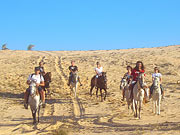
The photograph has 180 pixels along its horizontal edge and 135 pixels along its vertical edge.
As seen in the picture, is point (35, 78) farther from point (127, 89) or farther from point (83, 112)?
point (127, 89)

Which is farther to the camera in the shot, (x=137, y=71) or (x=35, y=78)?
(x=137, y=71)

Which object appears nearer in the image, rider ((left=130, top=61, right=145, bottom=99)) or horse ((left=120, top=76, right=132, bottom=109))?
rider ((left=130, top=61, right=145, bottom=99))

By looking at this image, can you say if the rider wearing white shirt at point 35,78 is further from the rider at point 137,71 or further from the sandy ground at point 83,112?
the rider at point 137,71

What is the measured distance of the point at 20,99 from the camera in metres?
21.2

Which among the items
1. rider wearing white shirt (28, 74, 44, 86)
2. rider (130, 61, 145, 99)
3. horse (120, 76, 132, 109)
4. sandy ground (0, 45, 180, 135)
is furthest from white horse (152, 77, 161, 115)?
rider wearing white shirt (28, 74, 44, 86)

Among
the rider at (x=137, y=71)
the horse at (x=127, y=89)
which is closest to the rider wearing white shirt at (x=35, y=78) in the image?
the rider at (x=137, y=71)

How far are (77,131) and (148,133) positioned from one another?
2.63 m

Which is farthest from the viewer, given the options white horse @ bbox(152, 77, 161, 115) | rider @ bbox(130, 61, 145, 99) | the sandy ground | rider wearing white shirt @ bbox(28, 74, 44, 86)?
white horse @ bbox(152, 77, 161, 115)

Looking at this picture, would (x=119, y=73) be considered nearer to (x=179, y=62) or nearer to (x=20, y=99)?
(x=179, y=62)

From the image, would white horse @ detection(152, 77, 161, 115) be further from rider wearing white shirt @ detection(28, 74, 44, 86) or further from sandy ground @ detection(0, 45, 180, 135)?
rider wearing white shirt @ detection(28, 74, 44, 86)

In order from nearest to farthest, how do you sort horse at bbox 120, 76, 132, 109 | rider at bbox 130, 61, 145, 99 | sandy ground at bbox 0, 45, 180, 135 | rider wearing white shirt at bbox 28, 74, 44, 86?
sandy ground at bbox 0, 45, 180, 135 < rider wearing white shirt at bbox 28, 74, 44, 86 < rider at bbox 130, 61, 145, 99 < horse at bbox 120, 76, 132, 109

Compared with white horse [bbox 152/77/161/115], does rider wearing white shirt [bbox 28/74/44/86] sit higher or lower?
higher

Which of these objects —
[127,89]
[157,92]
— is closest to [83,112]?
[127,89]

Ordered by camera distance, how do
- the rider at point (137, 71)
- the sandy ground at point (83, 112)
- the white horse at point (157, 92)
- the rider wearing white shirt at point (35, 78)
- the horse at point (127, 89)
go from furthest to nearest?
1. the horse at point (127, 89)
2. the white horse at point (157, 92)
3. the rider at point (137, 71)
4. the rider wearing white shirt at point (35, 78)
5. the sandy ground at point (83, 112)
